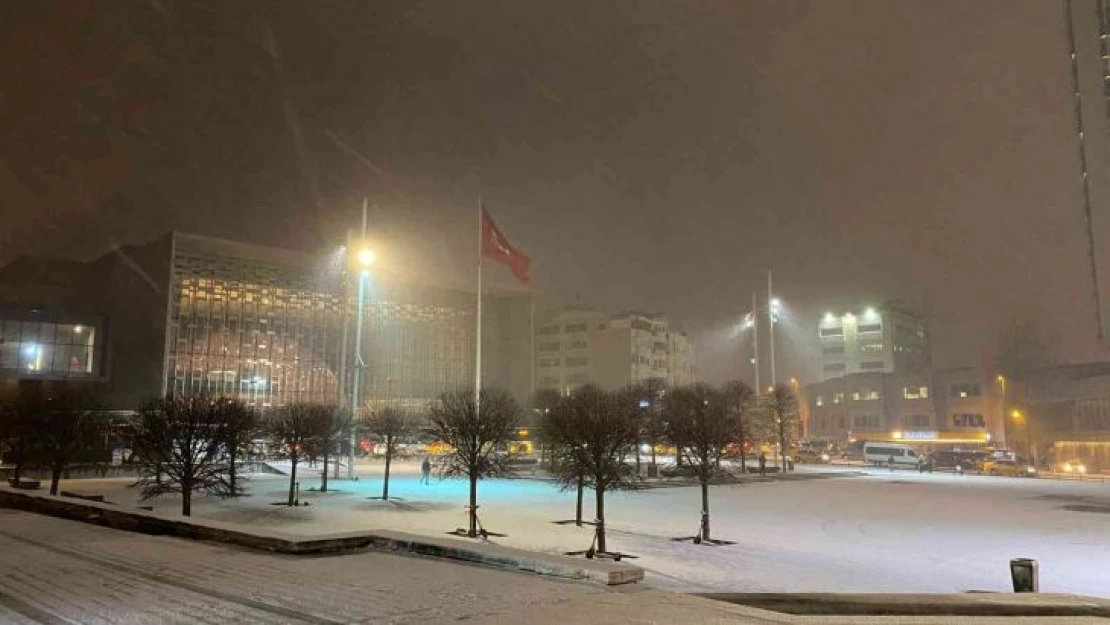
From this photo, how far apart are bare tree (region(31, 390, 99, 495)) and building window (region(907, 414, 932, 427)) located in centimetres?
10254

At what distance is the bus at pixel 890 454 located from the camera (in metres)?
73.8

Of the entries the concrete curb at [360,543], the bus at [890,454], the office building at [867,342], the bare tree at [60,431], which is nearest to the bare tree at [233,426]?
the bare tree at [60,431]

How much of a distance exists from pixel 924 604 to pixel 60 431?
38391mm

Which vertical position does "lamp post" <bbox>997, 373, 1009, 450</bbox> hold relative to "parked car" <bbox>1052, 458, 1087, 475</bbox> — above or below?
above

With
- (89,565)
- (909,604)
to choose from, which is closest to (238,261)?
(89,565)

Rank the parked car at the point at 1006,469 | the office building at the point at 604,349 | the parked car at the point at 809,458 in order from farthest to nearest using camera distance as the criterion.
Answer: the office building at the point at 604,349, the parked car at the point at 809,458, the parked car at the point at 1006,469

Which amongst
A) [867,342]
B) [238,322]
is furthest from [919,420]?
[238,322]

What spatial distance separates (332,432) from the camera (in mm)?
40188

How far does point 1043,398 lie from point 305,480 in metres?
86.7

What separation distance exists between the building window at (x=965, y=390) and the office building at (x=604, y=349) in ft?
180

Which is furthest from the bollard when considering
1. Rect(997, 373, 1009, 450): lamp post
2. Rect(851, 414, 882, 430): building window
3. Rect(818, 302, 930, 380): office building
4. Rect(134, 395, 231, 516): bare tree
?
Rect(818, 302, 930, 380): office building

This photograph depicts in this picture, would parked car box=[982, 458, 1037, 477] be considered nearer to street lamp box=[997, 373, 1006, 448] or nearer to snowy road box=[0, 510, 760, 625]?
street lamp box=[997, 373, 1006, 448]

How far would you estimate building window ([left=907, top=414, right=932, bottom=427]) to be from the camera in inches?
4222

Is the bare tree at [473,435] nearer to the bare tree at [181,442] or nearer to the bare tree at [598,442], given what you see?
the bare tree at [598,442]
